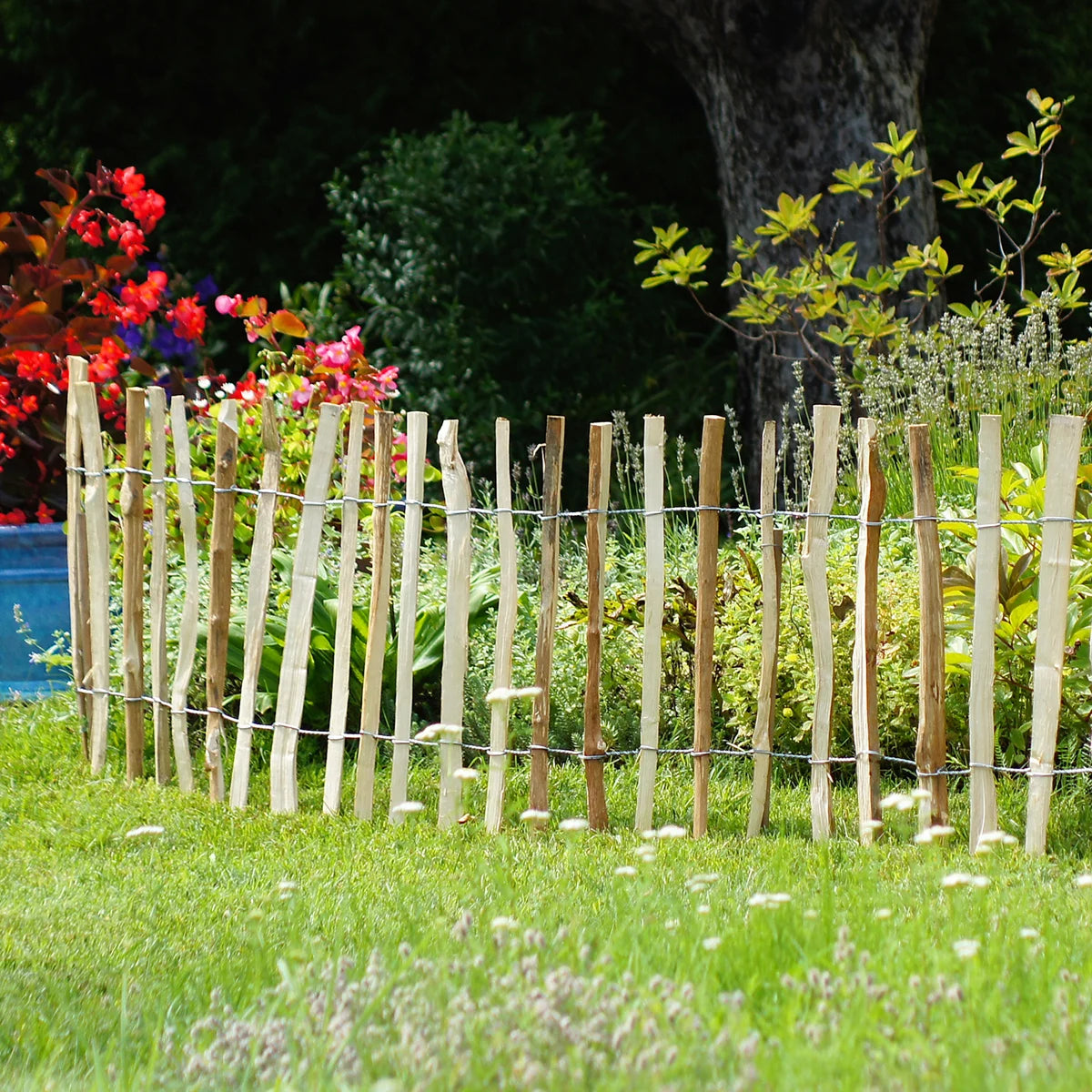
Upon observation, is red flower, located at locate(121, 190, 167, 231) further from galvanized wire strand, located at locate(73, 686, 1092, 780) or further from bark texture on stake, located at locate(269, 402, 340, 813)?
bark texture on stake, located at locate(269, 402, 340, 813)

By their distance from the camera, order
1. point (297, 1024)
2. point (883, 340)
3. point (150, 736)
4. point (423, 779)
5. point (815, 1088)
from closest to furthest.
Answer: point (815, 1088), point (297, 1024), point (423, 779), point (150, 736), point (883, 340)

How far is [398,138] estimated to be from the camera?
29.2 ft

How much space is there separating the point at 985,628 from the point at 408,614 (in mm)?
1539

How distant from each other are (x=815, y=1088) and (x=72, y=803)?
2895 mm

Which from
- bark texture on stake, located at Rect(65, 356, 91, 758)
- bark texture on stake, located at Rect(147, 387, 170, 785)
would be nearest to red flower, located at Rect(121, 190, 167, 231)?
bark texture on stake, located at Rect(65, 356, 91, 758)

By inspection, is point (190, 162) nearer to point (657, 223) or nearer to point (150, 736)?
point (657, 223)

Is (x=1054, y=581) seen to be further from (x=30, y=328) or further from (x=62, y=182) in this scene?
(x=62, y=182)

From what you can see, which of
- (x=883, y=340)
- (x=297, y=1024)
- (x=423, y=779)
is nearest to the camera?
(x=297, y=1024)

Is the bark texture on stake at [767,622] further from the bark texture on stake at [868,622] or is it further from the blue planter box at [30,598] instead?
the blue planter box at [30,598]

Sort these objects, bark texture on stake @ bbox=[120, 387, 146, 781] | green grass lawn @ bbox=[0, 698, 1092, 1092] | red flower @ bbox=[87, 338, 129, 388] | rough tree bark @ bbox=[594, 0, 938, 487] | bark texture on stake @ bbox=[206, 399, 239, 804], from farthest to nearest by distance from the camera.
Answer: rough tree bark @ bbox=[594, 0, 938, 487] < red flower @ bbox=[87, 338, 129, 388] < bark texture on stake @ bbox=[120, 387, 146, 781] < bark texture on stake @ bbox=[206, 399, 239, 804] < green grass lawn @ bbox=[0, 698, 1092, 1092]

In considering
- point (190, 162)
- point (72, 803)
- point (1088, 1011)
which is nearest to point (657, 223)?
point (190, 162)

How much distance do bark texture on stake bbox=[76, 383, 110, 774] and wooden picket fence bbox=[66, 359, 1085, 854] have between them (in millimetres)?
37

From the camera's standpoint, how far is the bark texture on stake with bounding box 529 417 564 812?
3.76 meters

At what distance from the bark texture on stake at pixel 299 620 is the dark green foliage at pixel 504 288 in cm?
397
